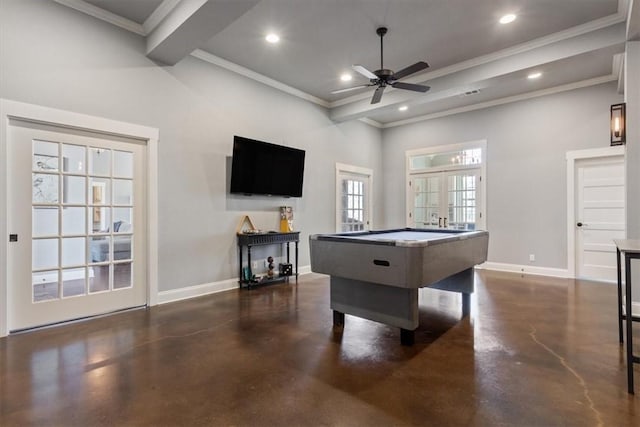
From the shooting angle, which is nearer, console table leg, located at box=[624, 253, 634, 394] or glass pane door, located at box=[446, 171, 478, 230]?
console table leg, located at box=[624, 253, 634, 394]

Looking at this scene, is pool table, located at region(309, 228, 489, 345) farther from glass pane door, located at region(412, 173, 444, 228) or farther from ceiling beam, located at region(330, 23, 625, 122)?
glass pane door, located at region(412, 173, 444, 228)

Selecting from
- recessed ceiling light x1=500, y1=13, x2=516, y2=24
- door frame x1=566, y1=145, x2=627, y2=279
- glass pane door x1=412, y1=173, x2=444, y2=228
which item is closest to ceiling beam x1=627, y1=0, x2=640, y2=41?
recessed ceiling light x1=500, y1=13, x2=516, y2=24

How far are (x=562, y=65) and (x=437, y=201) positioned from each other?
3.39 metres

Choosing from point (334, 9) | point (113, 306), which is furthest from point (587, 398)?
point (113, 306)

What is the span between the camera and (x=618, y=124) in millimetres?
3775

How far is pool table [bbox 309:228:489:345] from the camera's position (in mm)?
2549

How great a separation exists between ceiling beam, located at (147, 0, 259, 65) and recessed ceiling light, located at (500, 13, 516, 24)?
2.80 meters

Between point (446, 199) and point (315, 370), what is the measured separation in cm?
554

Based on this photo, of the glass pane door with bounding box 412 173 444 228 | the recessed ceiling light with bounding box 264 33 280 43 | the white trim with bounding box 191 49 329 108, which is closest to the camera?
the recessed ceiling light with bounding box 264 33 280 43

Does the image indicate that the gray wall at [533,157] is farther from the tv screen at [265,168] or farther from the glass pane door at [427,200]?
the tv screen at [265,168]

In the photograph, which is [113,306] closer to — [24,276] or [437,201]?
[24,276]

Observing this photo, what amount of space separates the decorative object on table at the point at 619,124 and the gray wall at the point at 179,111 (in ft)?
14.1

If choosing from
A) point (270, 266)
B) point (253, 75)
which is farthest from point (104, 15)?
point (270, 266)

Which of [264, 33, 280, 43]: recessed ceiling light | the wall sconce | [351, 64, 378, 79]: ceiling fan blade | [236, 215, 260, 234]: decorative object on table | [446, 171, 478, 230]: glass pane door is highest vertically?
[264, 33, 280, 43]: recessed ceiling light
